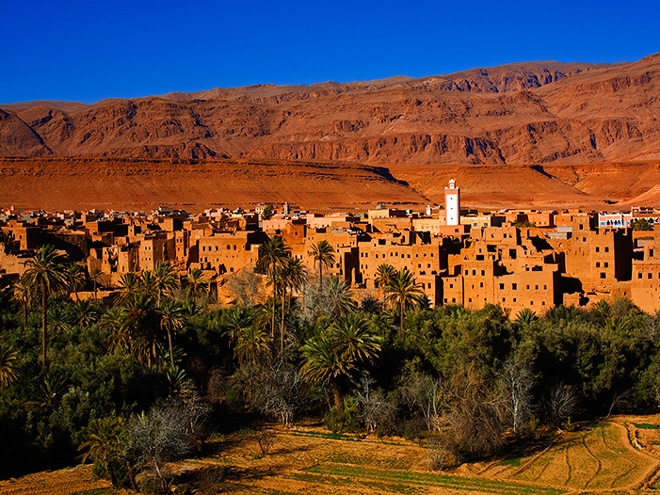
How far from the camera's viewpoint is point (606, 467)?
81.0 ft

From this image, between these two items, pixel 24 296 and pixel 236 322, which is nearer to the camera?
pixel 236 322

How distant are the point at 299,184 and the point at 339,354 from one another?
377 ft

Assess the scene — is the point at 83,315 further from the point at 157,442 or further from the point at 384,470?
the point at 384,470

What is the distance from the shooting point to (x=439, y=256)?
42281 mm

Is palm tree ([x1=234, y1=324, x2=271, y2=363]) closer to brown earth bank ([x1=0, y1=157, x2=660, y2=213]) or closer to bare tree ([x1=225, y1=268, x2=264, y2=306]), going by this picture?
bare tree ([x1=225, y1=268, x2=264, y2=306])

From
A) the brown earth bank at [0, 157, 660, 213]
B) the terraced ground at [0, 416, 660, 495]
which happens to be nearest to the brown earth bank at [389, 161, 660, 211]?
the brown earth bank at [0, 157, 660, 213]

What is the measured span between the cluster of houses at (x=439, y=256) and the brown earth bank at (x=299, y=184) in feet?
209

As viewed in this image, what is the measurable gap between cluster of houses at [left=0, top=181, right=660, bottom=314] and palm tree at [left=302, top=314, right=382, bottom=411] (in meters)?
12.2

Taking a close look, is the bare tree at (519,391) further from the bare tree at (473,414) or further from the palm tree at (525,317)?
the palm tree at (525,317)

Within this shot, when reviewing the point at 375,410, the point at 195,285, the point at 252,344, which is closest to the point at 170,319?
the point at 252,344

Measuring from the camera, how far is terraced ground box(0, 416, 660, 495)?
23.1 metres

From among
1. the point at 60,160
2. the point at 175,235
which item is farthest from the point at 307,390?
the point at 60,160

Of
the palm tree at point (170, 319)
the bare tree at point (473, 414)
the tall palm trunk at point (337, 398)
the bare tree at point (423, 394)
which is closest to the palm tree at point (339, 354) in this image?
the tall palm trunk at point (337, 398)

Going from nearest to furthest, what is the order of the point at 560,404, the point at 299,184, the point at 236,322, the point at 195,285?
the point at 560,404, the point at 236,322, the point at 195,285, the point at 299,184
